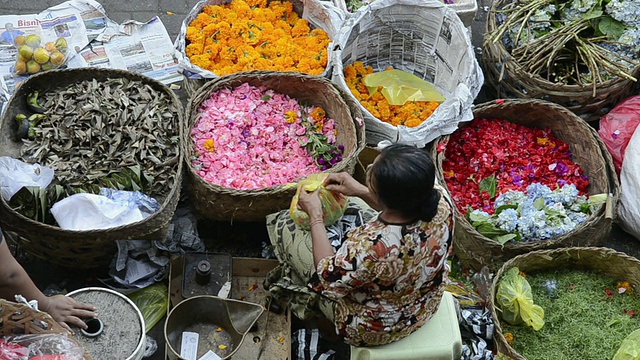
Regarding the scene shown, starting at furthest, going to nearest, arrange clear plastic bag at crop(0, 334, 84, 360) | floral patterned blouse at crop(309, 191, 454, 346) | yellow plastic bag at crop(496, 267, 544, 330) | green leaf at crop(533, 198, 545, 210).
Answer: green leaf at crop(533, 198, 545, 210), yellow plastic bag at crop(496, 267, 544, 330), floral patterned blouse at crop(309, 191, 454, 346), clear plastic bag at crop(0, 334, 84, 360)

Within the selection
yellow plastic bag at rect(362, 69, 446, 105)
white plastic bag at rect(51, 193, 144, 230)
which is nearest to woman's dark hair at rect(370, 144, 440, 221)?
white plastic bag at rect(51, 193, 144, 230)

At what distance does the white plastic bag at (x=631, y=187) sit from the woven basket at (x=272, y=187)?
1.49 m

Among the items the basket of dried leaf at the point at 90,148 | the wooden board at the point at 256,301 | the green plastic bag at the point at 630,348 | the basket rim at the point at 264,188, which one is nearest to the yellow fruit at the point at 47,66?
the basket of dried leaf at the point at 90,148

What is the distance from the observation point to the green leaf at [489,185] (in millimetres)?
3787

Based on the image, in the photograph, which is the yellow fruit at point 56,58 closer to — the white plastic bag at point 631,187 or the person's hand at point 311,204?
the person's hand at point 311,204

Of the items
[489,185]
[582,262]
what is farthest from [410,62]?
[582,262]

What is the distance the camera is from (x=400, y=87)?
4.16 metres

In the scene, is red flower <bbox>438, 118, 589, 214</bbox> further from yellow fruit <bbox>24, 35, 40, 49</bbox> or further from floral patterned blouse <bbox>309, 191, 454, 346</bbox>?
yellow fruit <bbox>24, 35, 40, 49</bbox>

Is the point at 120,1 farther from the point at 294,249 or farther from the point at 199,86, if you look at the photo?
the point at 294,249

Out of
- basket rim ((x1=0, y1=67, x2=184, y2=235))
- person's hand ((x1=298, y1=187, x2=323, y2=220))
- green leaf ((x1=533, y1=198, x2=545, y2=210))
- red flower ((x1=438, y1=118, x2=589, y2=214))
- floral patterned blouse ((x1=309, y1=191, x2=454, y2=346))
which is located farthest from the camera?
red flower ((x1=438, y1=118, x2=589, y2=214))

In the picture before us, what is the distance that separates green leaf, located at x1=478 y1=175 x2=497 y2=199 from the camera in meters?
3.79

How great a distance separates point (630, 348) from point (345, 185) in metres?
1.49

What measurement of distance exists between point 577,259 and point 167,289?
2067 millimetres

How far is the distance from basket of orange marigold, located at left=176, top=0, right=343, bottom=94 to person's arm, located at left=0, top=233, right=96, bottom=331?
1621mm
